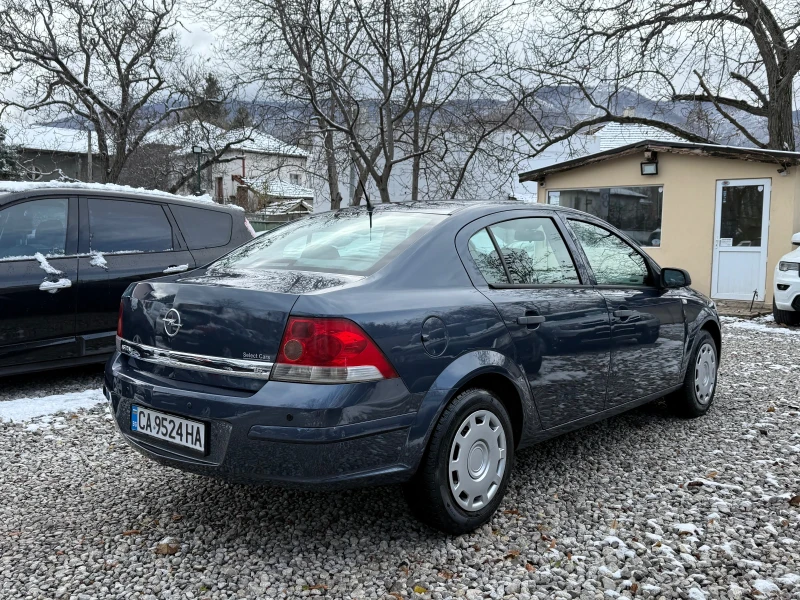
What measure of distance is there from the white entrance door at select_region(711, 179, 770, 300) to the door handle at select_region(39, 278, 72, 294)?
37.3ft

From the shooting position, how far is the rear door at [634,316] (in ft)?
13.6

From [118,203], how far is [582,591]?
5.21 m

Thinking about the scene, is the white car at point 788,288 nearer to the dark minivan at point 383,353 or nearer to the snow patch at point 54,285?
the dark minivan at point 383,353

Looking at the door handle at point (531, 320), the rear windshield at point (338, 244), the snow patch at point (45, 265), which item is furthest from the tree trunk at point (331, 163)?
the door handle at point (531, 320)

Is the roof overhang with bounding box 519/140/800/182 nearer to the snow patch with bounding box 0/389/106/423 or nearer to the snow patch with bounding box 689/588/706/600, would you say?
the snow patch with bounding box 689/588/706/600

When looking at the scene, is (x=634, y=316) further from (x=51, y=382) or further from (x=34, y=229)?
(x=51, y=382)

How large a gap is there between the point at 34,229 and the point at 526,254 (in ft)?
13.8

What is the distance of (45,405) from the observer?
5363 mm

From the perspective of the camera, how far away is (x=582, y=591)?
2.76 meters

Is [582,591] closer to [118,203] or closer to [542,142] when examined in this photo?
[118,203]

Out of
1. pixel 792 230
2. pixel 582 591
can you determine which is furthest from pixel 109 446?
pixel 792 230

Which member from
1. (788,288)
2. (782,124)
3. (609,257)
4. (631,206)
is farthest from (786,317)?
(782,124)

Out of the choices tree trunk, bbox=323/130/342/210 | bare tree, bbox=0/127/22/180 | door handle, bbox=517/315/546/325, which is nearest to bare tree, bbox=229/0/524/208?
tree trunk, bbox=323/130/342/210

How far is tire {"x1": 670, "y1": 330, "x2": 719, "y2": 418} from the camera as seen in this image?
5.05m
